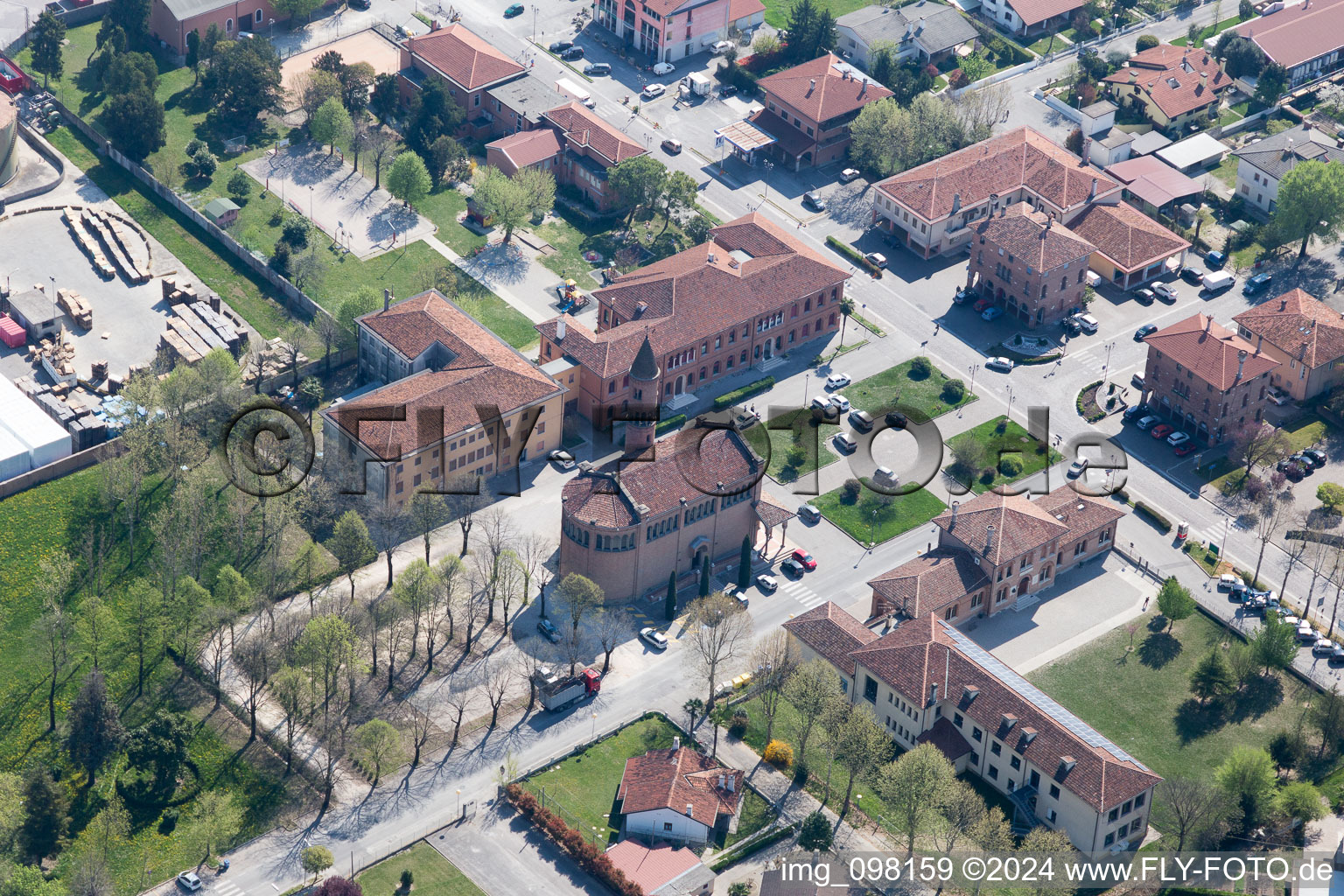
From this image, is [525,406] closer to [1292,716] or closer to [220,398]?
[220,398]

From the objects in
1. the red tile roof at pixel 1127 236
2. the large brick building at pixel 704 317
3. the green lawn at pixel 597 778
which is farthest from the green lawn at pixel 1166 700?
the red tile roof at pixel 1127 236

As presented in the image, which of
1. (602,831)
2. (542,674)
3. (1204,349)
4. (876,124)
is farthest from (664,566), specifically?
(876,124)

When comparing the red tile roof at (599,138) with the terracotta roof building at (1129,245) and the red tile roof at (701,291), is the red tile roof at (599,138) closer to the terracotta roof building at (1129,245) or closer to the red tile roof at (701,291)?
the red tile roof at (701,291)

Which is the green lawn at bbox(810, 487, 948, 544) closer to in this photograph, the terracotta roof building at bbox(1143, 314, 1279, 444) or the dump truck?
the terracotta roof building at bbox(1143, 314, 1279, 444)

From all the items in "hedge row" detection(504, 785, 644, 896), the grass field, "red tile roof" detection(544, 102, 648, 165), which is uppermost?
"red tile roof" detection(544, 102, 648, 165)

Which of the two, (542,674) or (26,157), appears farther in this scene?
(26,157)

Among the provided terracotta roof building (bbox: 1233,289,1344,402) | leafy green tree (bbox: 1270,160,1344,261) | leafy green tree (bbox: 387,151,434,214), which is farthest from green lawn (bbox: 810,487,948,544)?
leafy green tree (bbox: 387,151,434,214)

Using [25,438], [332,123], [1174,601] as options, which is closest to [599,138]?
[332,123]
